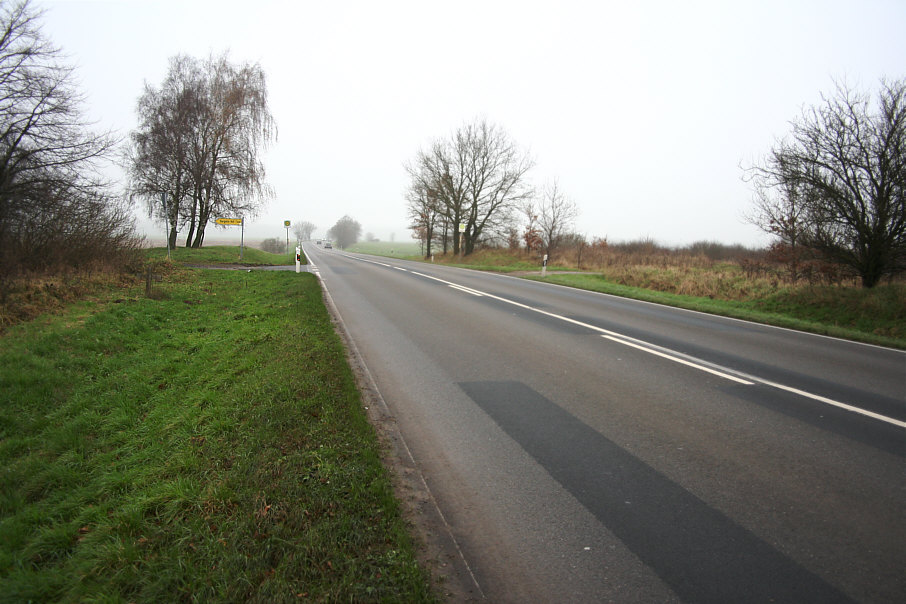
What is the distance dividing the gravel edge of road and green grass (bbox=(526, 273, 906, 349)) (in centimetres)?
961

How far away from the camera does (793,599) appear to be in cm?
213

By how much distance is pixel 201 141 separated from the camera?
2836 centimetres

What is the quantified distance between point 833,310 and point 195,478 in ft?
47.5

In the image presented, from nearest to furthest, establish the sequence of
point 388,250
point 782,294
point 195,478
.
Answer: point 195,478 < point 782,294 < point 388,250

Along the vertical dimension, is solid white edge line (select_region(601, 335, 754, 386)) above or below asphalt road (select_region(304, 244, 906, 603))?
above

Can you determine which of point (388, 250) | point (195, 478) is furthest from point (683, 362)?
point (388, 250)

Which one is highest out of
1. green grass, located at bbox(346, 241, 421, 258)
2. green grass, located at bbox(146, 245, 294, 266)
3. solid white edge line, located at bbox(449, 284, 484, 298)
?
green grass, located at bbox(346, 241, 421, 258)

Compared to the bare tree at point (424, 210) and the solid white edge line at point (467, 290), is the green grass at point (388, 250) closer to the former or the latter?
the bare tree at point (424, 210)

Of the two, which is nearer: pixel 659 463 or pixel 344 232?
pixel 659 463

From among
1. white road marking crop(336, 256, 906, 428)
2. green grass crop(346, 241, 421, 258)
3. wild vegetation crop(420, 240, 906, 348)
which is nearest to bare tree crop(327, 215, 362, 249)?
green grass crop(346, 241, 421, 258)

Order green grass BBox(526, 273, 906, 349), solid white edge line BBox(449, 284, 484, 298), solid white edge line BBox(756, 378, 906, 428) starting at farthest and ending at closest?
1. solid white edge line BBox(449, 284, 484, 298)
2. green grass BBox(526, 273, 906, 349)
3. solid white edge line BBox(756, 378, 906, 428)

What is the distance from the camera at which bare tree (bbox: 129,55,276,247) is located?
26.6 meters

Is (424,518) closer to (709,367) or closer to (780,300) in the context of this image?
(709,367)

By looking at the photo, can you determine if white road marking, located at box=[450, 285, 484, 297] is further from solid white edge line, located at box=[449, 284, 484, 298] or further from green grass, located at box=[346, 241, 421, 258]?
green grass, located at box=[346, 241, 421, 258]
